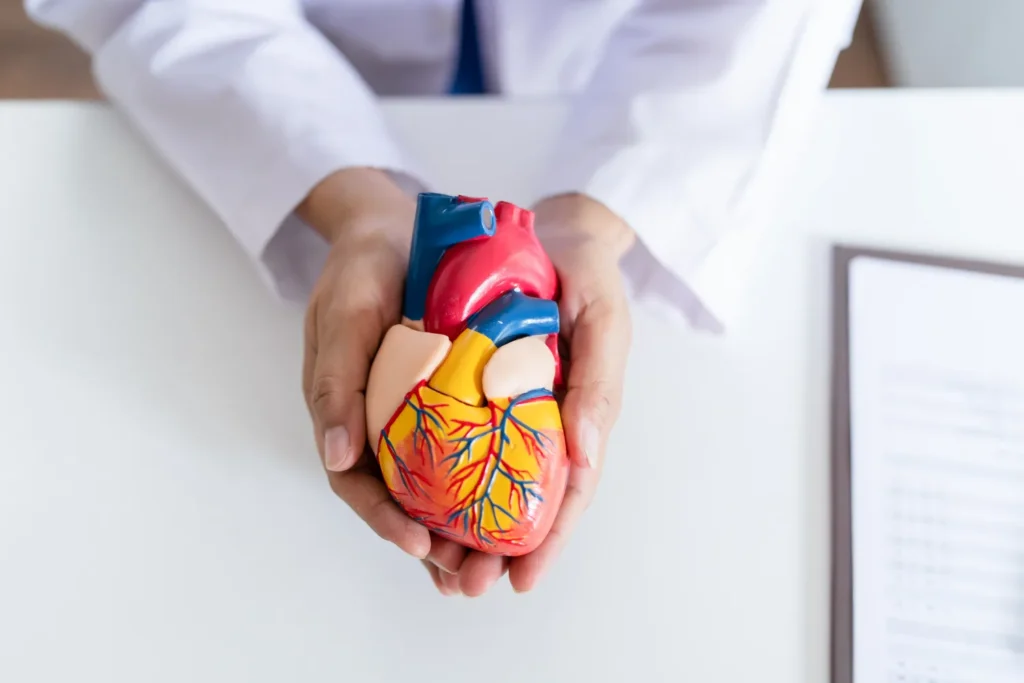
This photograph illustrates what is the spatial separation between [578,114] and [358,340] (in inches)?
10.8

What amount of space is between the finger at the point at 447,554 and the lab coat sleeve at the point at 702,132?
25 centimetres

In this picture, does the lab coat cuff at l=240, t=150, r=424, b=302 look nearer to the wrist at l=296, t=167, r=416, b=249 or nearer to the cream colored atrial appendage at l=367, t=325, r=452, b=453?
the wrist at l=296, t=167, r=416, b=249

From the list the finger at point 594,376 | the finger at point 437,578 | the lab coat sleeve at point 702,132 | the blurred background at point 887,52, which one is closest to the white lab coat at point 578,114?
the lab coat sleeve at point 702,132

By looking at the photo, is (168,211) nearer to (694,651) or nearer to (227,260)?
(227,260)

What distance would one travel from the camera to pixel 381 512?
1.35 feet

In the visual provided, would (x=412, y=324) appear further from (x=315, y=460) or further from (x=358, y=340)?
(x=315, y=460)

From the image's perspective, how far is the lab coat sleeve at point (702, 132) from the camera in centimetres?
55

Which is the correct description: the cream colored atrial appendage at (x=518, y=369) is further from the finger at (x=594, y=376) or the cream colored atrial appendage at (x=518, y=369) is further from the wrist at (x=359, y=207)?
the wrist at (x=359, y=207)

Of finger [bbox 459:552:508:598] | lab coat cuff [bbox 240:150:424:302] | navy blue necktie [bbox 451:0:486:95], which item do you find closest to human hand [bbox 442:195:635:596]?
finger [bbox 459:552:508:598]

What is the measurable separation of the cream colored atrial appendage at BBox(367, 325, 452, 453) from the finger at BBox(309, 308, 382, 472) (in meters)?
0.01

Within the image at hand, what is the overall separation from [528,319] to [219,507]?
0.26 meters

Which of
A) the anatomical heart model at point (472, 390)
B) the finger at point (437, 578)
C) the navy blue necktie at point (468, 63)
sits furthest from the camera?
the navy blue necktie at point (468, 63)

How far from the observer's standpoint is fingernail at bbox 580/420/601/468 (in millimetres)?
406

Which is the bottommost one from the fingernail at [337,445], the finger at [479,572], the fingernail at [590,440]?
the finger at [479,572]
